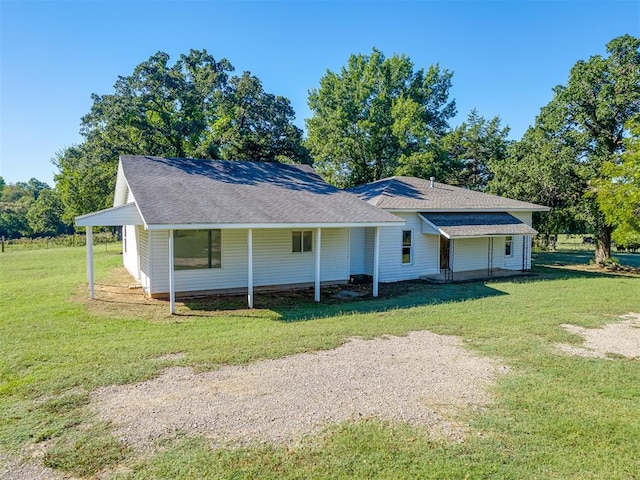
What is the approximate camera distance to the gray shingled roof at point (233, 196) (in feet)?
34.2

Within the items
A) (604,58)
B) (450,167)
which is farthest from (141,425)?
(450,167)

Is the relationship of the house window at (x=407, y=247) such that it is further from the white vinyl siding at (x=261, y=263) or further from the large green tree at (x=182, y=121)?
the large green tree at (x=182, y=121)

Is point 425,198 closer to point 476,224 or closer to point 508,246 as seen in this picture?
point 476,224

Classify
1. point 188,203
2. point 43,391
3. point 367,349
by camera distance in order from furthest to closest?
point 188,203 → point 367,349 → point 43,391

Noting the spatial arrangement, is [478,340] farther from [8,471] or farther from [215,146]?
[215,146]

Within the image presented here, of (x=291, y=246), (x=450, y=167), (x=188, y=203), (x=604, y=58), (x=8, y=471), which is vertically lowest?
(x=8, y=471)

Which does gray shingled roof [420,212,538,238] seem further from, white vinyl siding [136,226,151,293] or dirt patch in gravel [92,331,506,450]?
white vinyl siding [136,226,151,293]

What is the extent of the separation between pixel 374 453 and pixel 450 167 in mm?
27874

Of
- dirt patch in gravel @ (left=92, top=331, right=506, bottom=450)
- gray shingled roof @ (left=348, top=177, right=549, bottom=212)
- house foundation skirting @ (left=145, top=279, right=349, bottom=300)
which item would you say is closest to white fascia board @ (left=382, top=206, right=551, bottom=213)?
gray shingled roof @ (left=348, top=177, right=549, bottom=212)

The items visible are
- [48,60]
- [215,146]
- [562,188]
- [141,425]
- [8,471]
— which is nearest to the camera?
[8,471]

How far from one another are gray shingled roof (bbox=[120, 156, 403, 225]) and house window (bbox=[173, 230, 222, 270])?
116cm

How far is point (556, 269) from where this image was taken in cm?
1934

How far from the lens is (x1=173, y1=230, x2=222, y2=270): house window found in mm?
11844

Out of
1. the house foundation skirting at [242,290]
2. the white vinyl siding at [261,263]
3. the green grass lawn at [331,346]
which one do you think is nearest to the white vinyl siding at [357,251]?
the white vinyl siding at [261,263]
